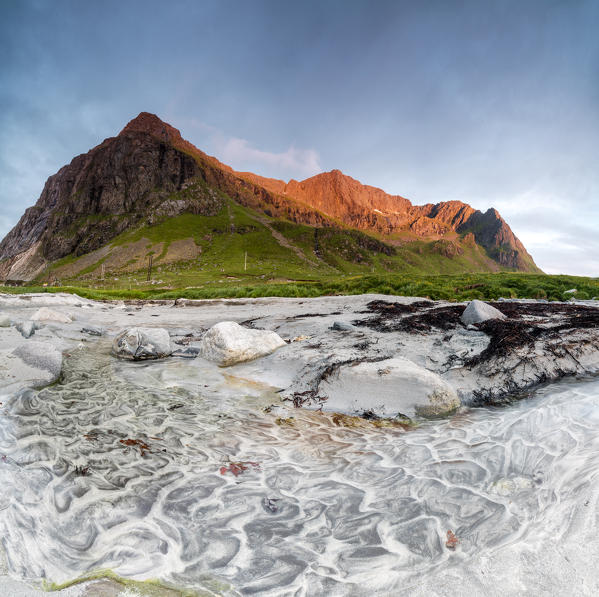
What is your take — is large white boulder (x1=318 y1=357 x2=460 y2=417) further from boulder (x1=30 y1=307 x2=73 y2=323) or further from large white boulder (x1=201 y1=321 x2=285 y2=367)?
boulder (x1=30 y1=307 x2=73 y2=323)

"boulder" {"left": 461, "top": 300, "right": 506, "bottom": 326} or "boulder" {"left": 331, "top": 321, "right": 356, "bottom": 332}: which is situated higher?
"boulder" {"left": 461, "top": 300, "right": 506, "bottom": 326}

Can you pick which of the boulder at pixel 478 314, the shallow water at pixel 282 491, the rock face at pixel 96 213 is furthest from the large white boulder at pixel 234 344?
the rock face at pixel 96 213

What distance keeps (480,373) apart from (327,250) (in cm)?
15928

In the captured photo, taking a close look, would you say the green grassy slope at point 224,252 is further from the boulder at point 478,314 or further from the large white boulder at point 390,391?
the large white boulder at point 390,391

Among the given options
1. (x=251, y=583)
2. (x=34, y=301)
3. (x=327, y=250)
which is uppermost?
(x=327, y=250)

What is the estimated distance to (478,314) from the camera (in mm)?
9844

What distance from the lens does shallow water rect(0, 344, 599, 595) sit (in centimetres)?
263

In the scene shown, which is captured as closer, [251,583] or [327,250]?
[251,583]

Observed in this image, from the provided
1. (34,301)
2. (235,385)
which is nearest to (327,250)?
(34,301)

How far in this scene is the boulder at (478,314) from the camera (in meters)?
9.77

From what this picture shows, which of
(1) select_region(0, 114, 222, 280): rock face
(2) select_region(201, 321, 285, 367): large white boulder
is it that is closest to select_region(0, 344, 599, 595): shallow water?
(2) select_region(201, 321, 285, 367): large white boulder

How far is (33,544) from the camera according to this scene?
2.75m

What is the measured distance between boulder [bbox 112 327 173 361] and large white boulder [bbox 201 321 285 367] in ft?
4.83

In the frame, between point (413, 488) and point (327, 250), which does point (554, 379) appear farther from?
point (327, 250)
